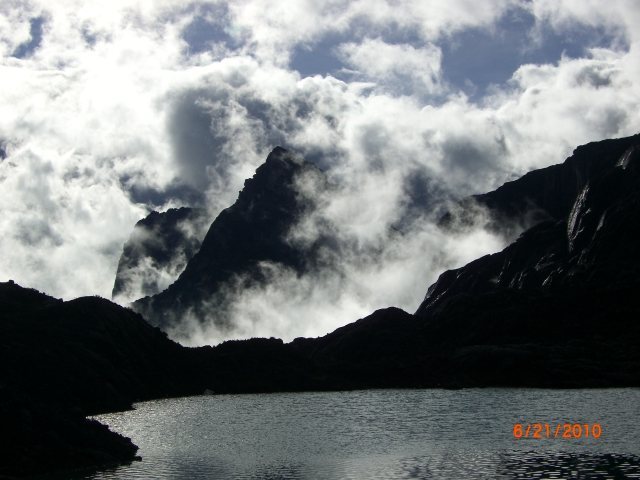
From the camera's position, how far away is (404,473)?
118 m

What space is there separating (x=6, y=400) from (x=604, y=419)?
389 feet
